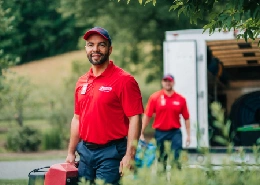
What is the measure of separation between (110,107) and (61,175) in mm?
684

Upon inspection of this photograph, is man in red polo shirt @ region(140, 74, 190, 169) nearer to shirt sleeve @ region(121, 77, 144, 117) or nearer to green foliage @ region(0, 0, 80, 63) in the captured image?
shirt sleeve @ region(121, 77, 144, 117)

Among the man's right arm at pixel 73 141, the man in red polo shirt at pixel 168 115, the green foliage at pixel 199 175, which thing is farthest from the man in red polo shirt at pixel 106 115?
the man in red polo shirt at pixel 168 115

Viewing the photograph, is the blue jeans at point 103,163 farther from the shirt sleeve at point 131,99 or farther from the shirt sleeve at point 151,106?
the shirt sleeve at point 151,106

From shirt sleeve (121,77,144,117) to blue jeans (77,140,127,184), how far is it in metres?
0.31

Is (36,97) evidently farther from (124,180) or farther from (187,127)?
(124,180)

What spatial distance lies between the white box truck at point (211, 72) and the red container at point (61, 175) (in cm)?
534

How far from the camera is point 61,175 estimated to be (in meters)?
6.61

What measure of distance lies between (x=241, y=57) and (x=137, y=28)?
12.5m

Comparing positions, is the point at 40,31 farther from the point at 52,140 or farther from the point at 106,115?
the point at 106,115

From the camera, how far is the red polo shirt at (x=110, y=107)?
667cm

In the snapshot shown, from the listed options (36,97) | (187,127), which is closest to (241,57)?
(187,127)

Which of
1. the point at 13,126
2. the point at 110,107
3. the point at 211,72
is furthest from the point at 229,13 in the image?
the point at 13,126

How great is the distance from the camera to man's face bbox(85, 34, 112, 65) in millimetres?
6781

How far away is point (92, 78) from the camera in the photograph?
6.90 meters
